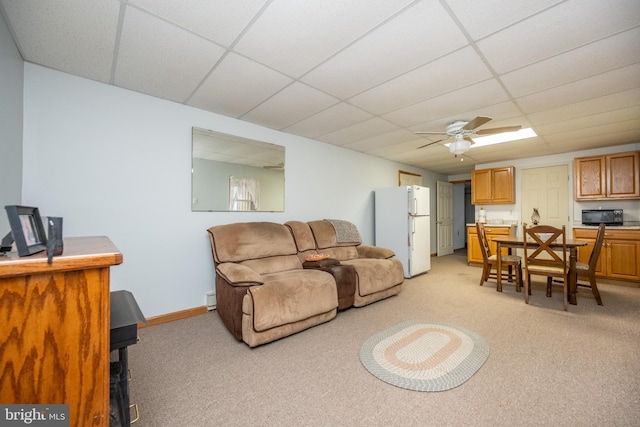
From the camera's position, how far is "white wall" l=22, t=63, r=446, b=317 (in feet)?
7.35

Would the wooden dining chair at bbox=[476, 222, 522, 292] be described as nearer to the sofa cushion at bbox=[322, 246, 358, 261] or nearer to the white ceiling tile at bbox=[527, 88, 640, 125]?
the white ceiling tile at bbox=[527, 88, 640, 125]

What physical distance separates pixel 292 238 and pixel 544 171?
5417 millimetres

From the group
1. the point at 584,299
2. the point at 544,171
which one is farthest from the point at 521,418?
the point at 544,171

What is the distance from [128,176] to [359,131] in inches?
115

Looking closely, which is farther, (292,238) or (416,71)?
(292,238)

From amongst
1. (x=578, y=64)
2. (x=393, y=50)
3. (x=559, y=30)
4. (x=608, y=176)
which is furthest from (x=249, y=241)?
(x=608, y=176)

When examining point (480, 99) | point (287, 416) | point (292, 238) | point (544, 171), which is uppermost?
point (480, 99)

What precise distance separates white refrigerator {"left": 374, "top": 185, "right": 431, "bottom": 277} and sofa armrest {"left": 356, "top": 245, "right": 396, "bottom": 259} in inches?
34.4

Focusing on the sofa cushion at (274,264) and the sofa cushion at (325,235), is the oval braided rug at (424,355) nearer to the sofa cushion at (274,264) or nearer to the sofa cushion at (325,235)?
the sofa cushion at (274,264)

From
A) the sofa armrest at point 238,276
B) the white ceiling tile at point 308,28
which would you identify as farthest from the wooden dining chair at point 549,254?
Result: the sofa armrest at point 238,276

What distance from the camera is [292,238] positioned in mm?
3459

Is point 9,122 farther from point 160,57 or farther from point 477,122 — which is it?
point 477,122

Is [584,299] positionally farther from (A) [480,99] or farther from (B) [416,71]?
(B) [416,71]

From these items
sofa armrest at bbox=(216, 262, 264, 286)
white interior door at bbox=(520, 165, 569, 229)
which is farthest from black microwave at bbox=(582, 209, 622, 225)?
sofa armrest at bbox=(216, 262, 264, 286)
